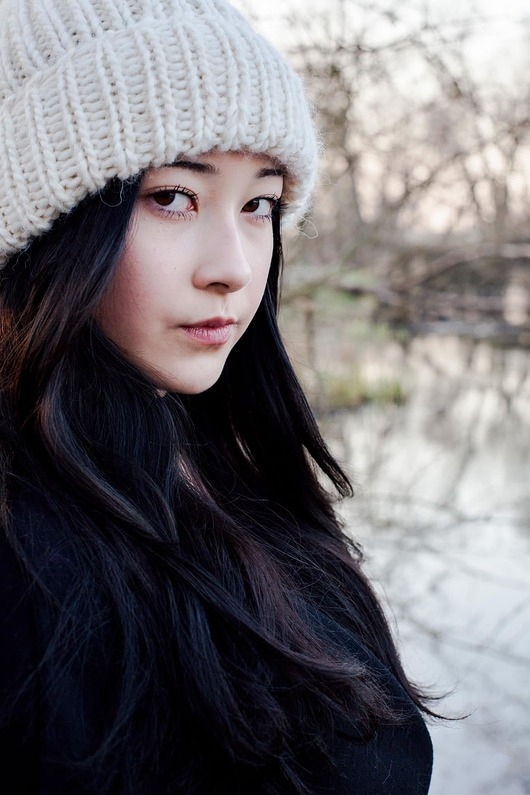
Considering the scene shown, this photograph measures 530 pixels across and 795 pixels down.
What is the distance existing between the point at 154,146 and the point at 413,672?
264cm

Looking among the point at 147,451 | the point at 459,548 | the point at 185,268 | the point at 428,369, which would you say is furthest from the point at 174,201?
the point at 428,369

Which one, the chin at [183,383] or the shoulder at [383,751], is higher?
the chin at [183,383]

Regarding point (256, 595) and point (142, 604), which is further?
point (256, 595)

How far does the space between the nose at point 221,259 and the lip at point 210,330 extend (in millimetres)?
57

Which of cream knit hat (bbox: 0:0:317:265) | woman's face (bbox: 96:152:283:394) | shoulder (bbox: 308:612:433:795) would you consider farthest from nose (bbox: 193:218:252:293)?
shoulder (bbox: 308:612:433:795)

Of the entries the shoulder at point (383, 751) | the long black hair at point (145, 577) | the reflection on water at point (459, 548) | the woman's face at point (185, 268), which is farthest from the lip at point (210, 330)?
the reflection on water at point (459, 548)

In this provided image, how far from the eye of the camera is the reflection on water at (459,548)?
274 centimetres

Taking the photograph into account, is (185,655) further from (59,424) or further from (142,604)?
(59,424)

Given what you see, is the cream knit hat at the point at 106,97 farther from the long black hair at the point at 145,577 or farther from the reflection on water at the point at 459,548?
the reflection on water at the point at 459,548

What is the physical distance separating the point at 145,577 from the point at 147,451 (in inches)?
9.1

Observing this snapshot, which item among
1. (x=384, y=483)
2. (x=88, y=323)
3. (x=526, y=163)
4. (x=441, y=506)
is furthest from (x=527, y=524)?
(x=88, y=323)

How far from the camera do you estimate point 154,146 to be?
1.07m

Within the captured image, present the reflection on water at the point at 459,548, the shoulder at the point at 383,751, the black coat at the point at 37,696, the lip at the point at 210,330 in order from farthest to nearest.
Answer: the reflection on water at the point at 459,548 → the lip at the point at 210,330 → the shoulder at the point at 383,751 → the black coat at the point at 37,696

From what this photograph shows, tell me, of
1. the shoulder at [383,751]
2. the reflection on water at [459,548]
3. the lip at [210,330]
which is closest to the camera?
the shoulder at [383,751]
